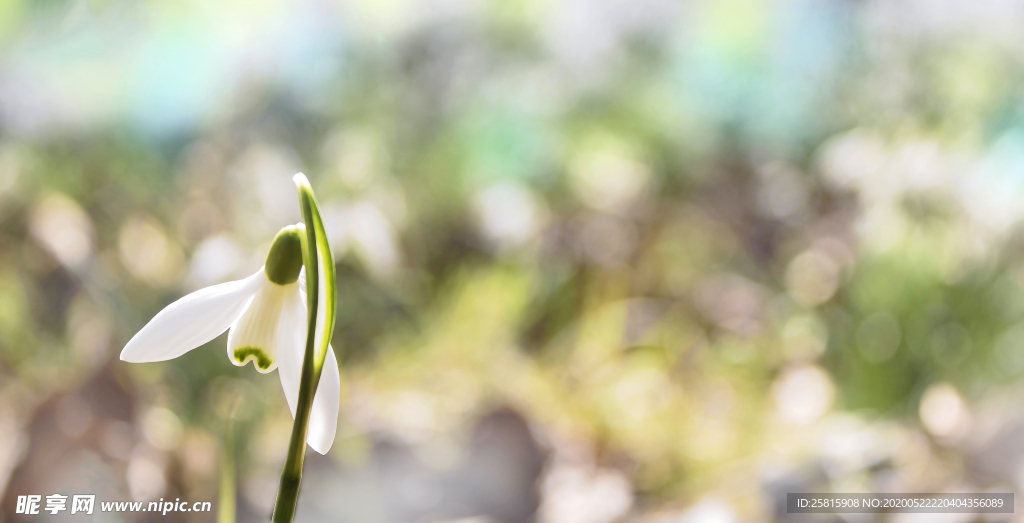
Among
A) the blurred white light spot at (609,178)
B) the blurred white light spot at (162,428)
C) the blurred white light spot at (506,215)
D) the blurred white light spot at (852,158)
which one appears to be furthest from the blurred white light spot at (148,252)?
the blurred white light spot at (852,158)

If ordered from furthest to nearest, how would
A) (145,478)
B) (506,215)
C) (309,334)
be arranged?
(506,215)
(145,478)
(309,334)

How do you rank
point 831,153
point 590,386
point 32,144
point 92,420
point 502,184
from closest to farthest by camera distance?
point 92,420, point 590,386, point 32,144, point 502,184, point 831,153

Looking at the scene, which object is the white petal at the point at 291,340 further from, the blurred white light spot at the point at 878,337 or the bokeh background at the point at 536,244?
the blurred white light spot at the point at 878,337

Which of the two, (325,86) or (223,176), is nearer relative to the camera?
(223,176)

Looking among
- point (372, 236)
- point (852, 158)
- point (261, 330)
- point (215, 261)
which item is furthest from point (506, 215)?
point (261, 330)

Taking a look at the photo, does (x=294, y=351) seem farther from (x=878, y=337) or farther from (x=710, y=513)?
(x=878, y=337)

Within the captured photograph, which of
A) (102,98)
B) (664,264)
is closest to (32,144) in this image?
(102,98)

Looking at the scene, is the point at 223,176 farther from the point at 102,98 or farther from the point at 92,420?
the point at 92,420
